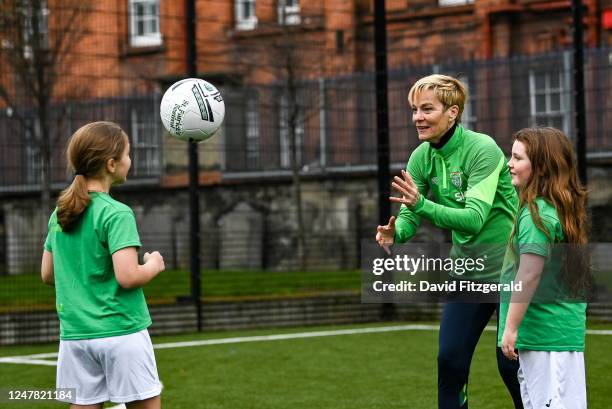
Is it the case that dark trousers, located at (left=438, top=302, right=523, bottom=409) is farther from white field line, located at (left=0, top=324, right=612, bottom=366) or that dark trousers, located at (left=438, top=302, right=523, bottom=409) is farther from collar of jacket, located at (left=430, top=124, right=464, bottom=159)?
white field line, located at (left=0, top=324, right=612, bottom=366)

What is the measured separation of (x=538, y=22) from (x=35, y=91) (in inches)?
487

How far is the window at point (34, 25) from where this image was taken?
17.7m

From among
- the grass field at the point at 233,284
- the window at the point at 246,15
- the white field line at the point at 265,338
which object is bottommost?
the white field line at the point at 265,338

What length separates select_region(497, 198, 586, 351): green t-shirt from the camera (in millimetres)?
5043

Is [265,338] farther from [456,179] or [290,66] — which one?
[290,66]

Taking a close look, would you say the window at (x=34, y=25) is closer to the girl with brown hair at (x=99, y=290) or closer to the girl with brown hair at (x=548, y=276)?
the girl with brown hair at (x=99, y=290)

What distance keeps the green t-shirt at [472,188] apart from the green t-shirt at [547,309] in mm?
728

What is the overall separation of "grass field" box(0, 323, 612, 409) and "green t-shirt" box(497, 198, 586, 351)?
2.81 metres

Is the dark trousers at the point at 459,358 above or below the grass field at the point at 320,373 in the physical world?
above

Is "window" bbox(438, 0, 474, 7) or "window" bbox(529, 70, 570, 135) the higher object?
"window" bbox(438, 0, 474, 7)

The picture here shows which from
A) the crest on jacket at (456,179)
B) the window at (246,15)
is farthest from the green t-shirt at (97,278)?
the window at (246,15)

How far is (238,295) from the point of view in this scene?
566 inches

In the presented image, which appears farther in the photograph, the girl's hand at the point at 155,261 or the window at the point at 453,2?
the window at the point at 453,2

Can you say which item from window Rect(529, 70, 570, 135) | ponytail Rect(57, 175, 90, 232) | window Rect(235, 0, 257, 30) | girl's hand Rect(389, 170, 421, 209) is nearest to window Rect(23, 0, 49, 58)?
window Rect(235, 0, 257, 30)
